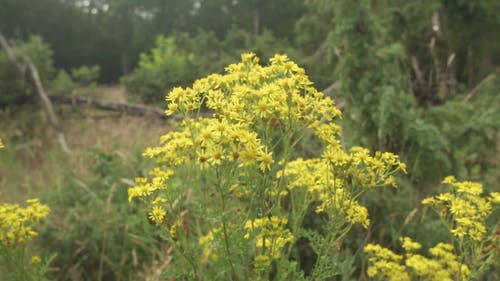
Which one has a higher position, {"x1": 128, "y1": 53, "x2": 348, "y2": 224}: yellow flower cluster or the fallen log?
the fallen log

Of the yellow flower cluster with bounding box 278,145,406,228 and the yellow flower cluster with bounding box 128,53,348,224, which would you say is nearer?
the yellow flower cluster with bounding box 128,53,348,224

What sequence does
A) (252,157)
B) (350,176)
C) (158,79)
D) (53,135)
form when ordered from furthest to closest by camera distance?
(158,79) → (53,135) → (350,176) → (252,157)

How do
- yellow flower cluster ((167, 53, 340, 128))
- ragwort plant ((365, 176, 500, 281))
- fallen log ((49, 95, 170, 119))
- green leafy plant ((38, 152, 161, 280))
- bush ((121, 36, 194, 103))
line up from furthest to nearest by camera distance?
bush ((121, 36, 194, 103)) < fallen log ((49, 95, 170, 119)) < green leafy plant ((38, 152, 161, 280)) < ragwort plant ((365, 176, 500, 281)) < yellow flower cluster ((167, 53, 340, 128))

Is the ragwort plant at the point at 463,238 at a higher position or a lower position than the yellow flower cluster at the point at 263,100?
lower

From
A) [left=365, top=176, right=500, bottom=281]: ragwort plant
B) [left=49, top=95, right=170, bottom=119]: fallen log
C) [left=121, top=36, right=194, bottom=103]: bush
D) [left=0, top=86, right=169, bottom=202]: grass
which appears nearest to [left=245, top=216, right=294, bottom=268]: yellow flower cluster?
[left=365, top=176, right=500, bottom=281]: ragwort plant

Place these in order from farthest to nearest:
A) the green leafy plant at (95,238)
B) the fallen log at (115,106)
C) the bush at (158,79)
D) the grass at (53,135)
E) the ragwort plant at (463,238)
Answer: the bush at (158,79) < the fallen log at (115,106) < the grass at (53,135) < the green leafy plant at (95,238) < the ragwort plant at (463,238)

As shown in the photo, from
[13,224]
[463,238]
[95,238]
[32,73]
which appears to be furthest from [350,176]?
[32,73]

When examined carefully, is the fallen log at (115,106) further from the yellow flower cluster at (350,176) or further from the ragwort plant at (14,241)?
the yellow flower cluster at (350,176)

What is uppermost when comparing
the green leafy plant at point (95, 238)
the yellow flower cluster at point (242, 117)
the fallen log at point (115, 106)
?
the fallen log at point (115, 106)

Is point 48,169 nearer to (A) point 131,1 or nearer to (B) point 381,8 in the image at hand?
(B) point 381,8

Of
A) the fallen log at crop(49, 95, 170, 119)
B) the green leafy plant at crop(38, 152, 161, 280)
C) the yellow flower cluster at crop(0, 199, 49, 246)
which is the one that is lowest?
the green leafy plant at crop(38, 152, 161, 280)

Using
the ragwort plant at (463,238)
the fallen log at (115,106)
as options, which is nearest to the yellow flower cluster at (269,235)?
the ragwort plant at (463,238)

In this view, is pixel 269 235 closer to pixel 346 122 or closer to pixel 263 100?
pixel 263 100

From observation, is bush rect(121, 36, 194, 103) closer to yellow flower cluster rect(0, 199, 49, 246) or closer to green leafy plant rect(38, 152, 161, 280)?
green leafy plant rect(38, 152, 161, 280)
